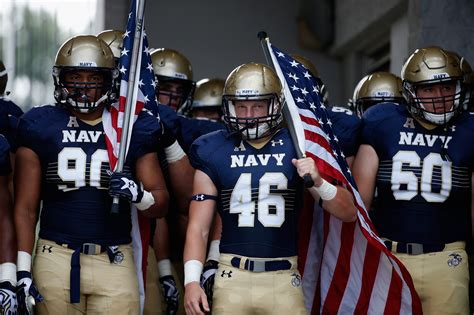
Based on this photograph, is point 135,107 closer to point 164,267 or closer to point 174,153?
point 174,153

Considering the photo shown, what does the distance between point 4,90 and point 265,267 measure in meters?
1.89

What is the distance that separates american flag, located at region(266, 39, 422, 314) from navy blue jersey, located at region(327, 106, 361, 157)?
300mm

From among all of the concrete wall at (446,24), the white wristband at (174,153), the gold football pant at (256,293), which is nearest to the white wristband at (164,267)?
the white wristband at (174,153)

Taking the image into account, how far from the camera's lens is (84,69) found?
446 cm

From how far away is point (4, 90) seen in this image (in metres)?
5.23

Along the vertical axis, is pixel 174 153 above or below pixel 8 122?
below

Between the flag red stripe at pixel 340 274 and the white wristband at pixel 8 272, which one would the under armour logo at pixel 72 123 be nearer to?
the white wristband at pixel 8 272

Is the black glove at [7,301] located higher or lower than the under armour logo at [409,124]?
lower

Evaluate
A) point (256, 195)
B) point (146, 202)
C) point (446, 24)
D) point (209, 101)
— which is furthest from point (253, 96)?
point (446, 24)

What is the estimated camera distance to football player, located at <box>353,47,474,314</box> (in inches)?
185

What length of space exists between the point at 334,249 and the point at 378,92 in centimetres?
Result: 134

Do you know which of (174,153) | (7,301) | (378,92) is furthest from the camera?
(378,92)

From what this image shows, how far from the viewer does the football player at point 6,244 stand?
13.8 feet

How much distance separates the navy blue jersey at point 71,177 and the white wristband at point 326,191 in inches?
37.7
